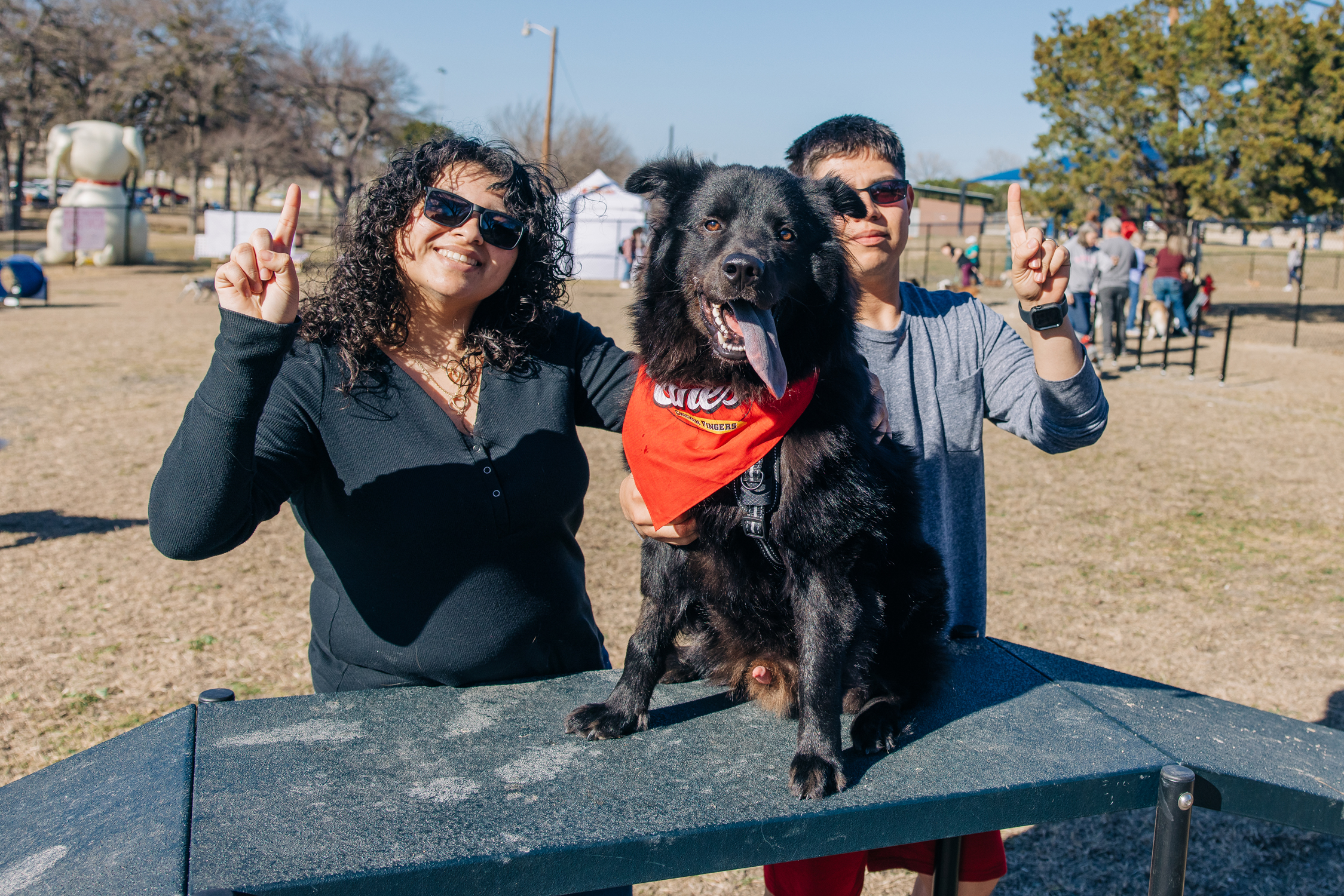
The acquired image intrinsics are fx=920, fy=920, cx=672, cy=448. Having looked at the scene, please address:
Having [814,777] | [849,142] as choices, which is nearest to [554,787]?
[814,777]

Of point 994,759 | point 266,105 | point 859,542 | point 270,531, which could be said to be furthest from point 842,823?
point 266,105

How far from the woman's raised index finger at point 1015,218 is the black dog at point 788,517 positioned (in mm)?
367

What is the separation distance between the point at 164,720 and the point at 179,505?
0.52 metres

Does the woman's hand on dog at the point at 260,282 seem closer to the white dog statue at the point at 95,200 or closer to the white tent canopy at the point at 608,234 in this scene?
the white tent canopy at the point at 608,234

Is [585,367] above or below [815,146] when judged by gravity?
below

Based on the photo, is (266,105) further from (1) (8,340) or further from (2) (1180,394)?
(2) (1180,394)

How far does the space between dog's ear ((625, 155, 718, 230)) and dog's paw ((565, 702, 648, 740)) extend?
1.19 metres

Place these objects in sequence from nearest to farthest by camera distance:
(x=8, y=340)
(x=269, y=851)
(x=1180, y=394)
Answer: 1. (x=269, y=851)
2. (x=1180, y=394)
3. (x=8, y=340)

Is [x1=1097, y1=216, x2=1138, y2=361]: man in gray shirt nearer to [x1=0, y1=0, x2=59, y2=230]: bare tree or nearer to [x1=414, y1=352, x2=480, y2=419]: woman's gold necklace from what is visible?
[x1=414, y1=352, x2=480, y2=419]: woman's gold necklace

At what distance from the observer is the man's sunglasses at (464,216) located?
7.78 feet

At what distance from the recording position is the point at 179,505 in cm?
195

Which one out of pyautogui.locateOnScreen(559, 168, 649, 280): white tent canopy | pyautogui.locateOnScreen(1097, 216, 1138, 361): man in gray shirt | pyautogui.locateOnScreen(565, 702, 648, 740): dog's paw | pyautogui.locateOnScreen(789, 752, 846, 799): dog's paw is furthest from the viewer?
pyautogui.locateOnScreen(559, 168, 649, 280): white tent canopy

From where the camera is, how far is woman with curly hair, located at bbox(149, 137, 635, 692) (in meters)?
2.27

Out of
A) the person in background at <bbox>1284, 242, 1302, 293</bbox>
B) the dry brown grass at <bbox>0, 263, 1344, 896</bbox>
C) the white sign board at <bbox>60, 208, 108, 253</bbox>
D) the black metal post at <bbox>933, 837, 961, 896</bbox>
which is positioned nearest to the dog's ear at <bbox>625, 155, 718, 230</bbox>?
the black metal post at <bbox>933, 837, 961, 896</bbox>
